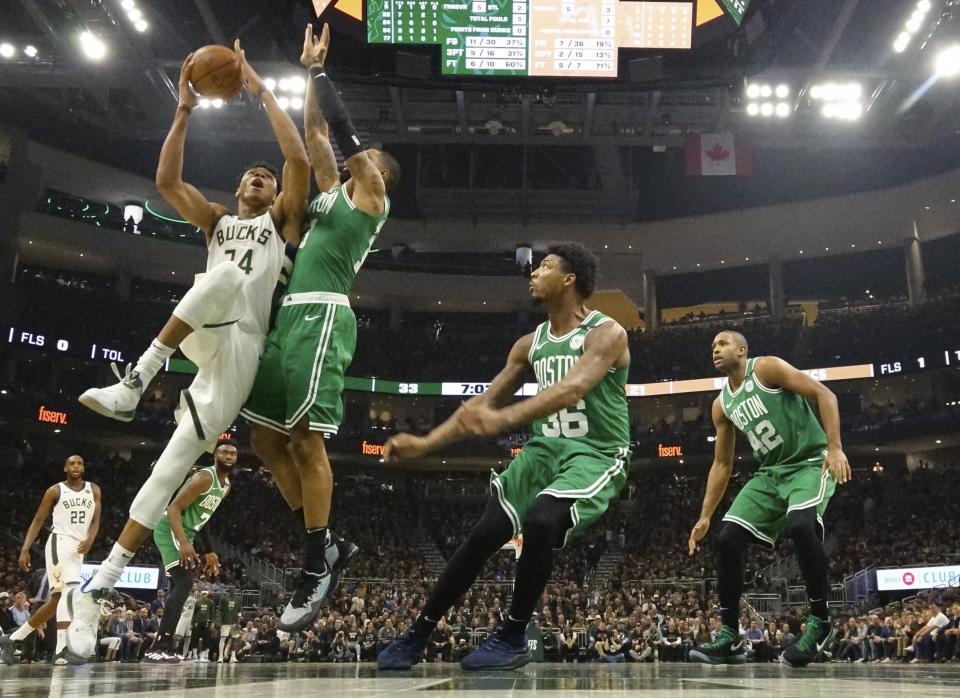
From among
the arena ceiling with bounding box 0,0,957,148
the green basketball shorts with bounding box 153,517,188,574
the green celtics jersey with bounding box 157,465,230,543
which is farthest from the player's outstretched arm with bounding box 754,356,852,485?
the arena ceiling with bounding box 0,0,957,148

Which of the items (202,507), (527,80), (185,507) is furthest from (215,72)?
(527,80)

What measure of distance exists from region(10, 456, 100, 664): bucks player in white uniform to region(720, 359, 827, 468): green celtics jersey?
5482mm

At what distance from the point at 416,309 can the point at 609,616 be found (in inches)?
786

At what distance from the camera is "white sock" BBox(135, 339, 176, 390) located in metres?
3.63

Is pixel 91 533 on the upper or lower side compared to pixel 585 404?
lower

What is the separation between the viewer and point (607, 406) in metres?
4.18

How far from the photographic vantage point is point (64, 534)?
773 cm

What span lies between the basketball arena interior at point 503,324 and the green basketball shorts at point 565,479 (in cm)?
3

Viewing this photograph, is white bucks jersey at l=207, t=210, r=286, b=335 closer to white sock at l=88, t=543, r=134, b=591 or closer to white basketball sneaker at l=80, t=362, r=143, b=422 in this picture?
white basketball sneaker at l=80, t=362, r=143, b=422

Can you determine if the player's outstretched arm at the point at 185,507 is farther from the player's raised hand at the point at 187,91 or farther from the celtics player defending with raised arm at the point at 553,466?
the player's raised hand at the point at 187,91

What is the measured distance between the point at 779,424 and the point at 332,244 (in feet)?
10.6

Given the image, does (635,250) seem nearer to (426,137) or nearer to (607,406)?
(426,137)

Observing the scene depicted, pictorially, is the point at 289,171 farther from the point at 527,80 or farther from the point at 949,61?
the point at 949,61

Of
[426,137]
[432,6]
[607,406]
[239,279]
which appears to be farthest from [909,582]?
[239,279]
